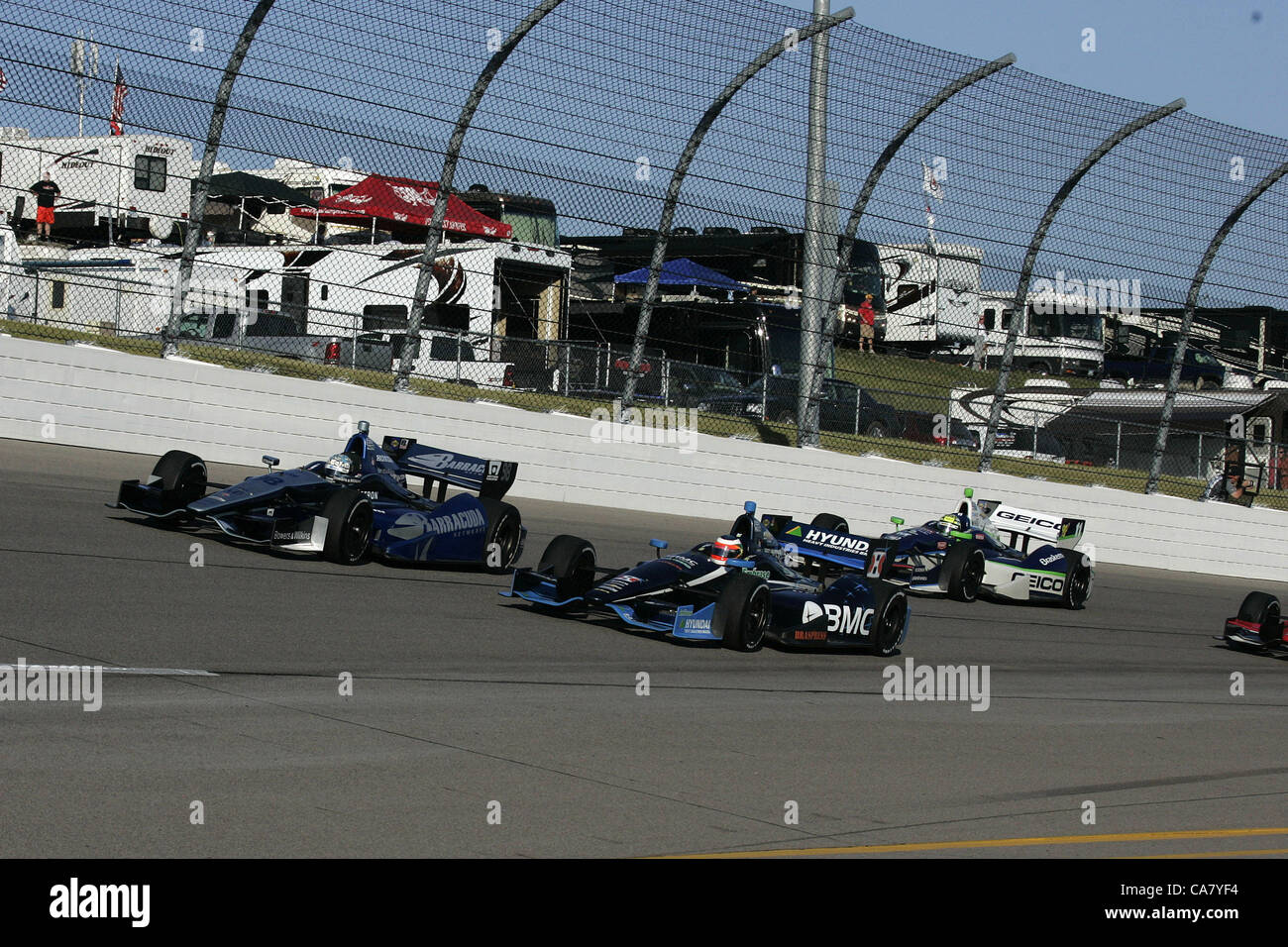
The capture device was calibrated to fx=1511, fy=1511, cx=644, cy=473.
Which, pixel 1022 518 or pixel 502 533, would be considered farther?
pixel 1022 518

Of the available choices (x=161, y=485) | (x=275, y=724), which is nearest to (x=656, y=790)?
(x=275, y=724)

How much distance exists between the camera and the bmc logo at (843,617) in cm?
1012

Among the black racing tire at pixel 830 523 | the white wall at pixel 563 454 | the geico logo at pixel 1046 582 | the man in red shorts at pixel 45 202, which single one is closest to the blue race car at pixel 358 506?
the white wall at pixel 563 454

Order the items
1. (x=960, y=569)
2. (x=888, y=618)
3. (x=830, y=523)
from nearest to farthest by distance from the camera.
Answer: (x=888, y=618)
(x=960, y=569)
(x=830, y=523)

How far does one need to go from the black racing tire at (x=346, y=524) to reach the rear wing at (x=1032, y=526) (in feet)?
23.2

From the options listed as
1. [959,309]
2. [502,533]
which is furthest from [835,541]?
[959,309]

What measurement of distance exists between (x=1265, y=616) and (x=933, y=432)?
20.1ft

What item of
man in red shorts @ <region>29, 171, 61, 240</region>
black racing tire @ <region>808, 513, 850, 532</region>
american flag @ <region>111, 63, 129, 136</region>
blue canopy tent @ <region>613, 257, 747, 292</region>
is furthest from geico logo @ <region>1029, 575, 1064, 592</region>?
man in red shorts @ <region>29, 171, 61, 240</region>

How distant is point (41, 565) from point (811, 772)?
479 centimetres

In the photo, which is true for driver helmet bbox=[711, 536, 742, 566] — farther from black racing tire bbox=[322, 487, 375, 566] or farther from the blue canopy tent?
the blue canopy tent

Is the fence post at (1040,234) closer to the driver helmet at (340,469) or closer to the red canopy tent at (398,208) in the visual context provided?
the red canopy tent at (398,208)

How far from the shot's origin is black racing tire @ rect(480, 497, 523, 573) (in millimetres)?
11062

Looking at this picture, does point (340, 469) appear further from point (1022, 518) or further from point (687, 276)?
point (1022, 518)

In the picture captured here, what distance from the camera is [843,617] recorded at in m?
10.3
